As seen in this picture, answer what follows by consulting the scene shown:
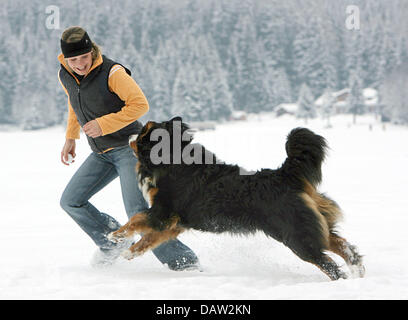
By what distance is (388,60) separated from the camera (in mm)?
88375

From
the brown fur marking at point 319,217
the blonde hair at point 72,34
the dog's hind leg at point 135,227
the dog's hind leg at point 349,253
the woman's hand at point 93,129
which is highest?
the blonde hair at point 72,34

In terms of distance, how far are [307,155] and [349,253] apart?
925mm

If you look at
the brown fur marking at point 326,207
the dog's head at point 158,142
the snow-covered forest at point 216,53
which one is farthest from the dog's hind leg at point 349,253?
the snow-covered forest at point 216,53

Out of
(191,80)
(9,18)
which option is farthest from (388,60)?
(9,18)

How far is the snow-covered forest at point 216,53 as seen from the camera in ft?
236

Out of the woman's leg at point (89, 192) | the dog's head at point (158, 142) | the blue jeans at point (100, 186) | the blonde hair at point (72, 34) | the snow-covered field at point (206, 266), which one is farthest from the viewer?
the woman's leg at point (89, 192)

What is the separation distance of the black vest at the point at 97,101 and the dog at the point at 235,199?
172 mm

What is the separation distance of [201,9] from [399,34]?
43.2 m

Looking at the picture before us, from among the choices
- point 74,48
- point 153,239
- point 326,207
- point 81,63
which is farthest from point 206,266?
point 74,48

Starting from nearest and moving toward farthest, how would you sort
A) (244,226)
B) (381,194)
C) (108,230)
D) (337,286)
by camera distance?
(337,286) < (244,226) < (108,230) < (381,194)

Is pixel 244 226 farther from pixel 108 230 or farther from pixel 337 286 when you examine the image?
pixel 108 230

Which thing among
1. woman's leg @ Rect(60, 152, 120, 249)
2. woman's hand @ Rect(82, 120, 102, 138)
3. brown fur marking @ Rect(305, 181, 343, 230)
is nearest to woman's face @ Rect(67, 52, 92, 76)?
woman's hand @ Rect(82, 120, 102, 138)

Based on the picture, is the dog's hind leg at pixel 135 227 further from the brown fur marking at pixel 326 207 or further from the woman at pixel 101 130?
the brown fur marking at pixel 326 207

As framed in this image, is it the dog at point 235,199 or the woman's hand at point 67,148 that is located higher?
the woman's hand at point 67,148
